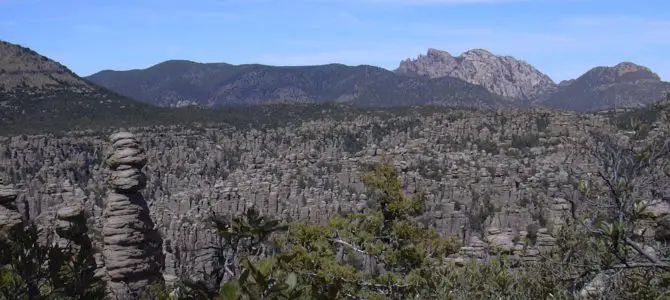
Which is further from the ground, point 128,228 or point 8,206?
point 8,206

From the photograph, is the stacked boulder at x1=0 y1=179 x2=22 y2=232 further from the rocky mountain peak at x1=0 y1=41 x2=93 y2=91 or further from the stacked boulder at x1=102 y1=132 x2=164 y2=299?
the rocky mountain peak at x1=0 y1=41 x2=93 y2=91

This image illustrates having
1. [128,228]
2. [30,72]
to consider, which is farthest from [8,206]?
[30,72]

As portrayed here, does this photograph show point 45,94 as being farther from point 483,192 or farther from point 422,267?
point 422,267

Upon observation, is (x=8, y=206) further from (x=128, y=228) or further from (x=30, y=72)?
(x=30, y=72)

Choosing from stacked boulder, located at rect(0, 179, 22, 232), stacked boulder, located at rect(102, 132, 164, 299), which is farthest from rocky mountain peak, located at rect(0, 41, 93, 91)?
stacked boulder, located at rect(0, 179, 22, 232)

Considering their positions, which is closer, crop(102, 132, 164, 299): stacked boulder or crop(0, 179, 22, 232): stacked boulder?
crop(0, 179, 22, 232): stacked boulder

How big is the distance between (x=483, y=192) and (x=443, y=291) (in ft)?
180

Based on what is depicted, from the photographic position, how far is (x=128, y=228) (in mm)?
19234

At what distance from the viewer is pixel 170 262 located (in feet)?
117

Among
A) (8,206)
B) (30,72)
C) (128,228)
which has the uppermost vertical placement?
(30,72)

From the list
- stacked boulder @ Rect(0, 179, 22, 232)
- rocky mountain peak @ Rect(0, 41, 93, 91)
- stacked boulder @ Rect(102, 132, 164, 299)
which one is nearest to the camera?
stacked boulder @ Rect(0, 179, 22, 232)

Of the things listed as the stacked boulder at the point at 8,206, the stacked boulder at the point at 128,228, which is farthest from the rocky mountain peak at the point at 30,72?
the stacked boulder at the point at 8,206

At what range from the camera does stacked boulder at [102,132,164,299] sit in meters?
18.7

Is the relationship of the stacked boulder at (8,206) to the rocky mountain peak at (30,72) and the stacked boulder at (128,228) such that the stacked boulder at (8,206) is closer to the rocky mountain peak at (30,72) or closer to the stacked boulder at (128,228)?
the stacked boulder at (128,228)
